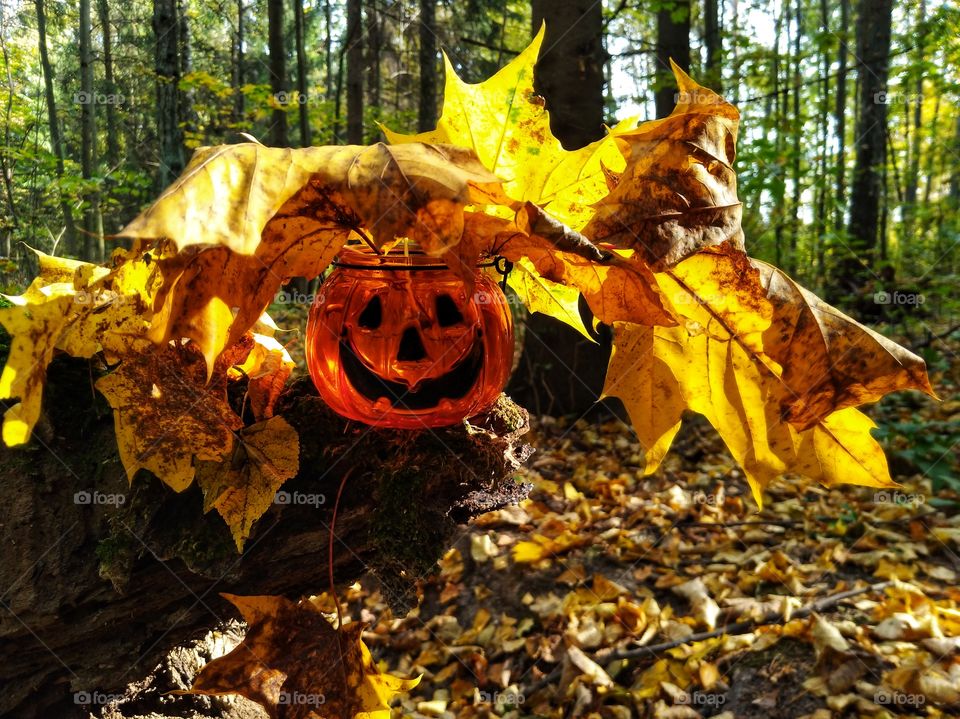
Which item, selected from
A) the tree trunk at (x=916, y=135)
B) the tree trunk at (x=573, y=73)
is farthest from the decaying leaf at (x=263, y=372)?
the tree trunk at (x=916, y=135)

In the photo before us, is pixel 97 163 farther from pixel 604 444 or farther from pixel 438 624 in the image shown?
pixel 604 444

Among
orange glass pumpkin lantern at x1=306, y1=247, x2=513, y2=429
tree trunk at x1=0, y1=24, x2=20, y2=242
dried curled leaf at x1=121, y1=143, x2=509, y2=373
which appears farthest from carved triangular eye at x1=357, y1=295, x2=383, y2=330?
tree trunk at x1=0, y1=24, x2=20, y2=242

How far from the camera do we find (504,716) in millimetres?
2053

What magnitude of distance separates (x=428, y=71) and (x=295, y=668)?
28.8 ft

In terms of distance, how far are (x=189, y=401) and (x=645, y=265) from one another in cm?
55

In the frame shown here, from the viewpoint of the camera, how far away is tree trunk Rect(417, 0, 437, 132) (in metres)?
8.55

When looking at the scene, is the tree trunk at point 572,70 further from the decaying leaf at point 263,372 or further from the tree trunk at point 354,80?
the tree trunk at point 354,80

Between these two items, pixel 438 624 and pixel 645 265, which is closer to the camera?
pixel 645 265

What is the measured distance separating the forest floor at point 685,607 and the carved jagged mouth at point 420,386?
605mm

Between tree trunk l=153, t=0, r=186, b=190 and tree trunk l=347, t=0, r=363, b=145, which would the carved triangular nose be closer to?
tree trunk l=153, t=0, r=186, b=190

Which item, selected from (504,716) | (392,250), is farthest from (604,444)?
(392,250)

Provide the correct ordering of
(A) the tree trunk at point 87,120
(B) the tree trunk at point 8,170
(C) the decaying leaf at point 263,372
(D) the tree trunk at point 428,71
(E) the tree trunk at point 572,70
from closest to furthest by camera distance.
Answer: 1. (C) the decaying leaf at point 263,372
2. (B) the tree trunk at point 8,170
3. (A) the tree trunk at point 87,120
4. (E) the tree trunk at point 572,70
5. (D) the tree trunk at point 428,71

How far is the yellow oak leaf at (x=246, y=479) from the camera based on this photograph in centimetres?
84

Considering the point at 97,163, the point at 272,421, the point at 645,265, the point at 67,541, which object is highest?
the point at 97,163
